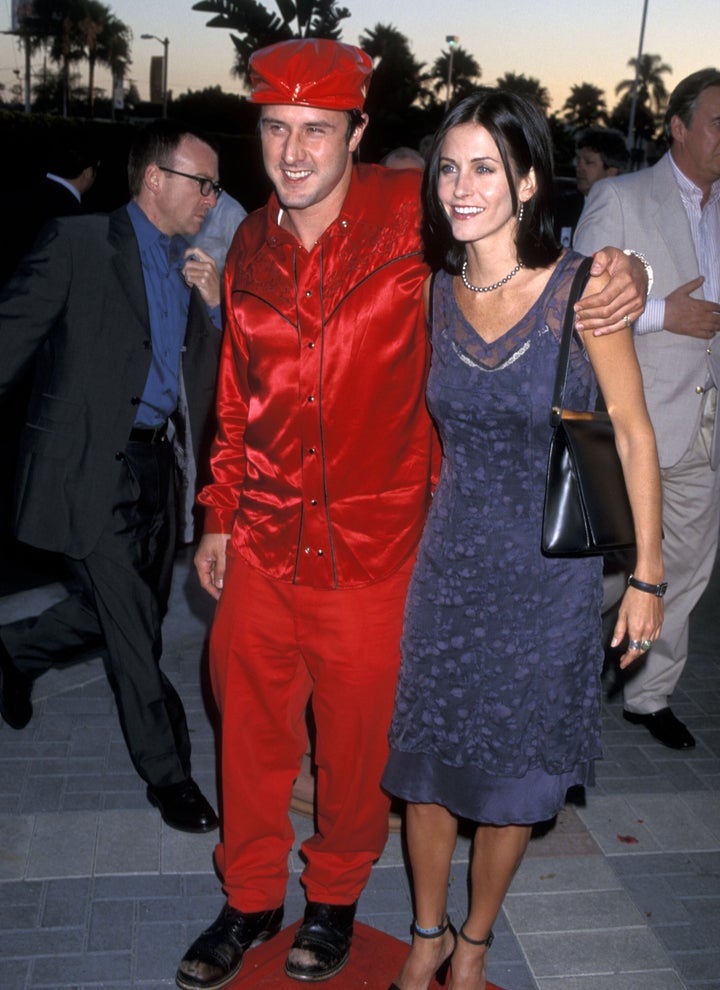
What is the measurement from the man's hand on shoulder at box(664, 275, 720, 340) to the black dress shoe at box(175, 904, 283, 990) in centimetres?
248

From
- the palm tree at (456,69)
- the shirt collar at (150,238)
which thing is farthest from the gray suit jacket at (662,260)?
the palm tree at (456,69)

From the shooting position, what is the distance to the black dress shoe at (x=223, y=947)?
3146mm

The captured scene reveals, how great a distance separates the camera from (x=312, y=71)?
9.30ft

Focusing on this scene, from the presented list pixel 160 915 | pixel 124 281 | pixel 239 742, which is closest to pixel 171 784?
pixel 160 915

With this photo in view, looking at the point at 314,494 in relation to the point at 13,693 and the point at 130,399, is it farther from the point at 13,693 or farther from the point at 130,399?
the point at 13,693

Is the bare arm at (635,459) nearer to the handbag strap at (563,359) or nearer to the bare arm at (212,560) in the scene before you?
the handbag strap at (563,359)

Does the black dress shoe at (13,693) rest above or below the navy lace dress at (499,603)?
below

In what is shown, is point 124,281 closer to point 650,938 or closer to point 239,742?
point 239,742

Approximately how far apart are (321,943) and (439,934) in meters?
0.35

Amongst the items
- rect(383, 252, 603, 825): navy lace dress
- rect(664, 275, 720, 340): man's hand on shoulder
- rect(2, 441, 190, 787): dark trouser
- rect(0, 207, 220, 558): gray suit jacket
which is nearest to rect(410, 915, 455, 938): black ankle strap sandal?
rect(383, 252, 603, 825): navy lace dress

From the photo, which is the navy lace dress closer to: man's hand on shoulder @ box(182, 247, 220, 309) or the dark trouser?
man's hand on shoulder @ box(182, 247, 220, 309)

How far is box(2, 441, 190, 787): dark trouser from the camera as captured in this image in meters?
3.92

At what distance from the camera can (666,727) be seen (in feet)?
15.9

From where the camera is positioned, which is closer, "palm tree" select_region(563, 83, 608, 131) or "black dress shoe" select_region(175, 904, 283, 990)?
"black dress shoe" select_region(175, 904, 283, 990)
